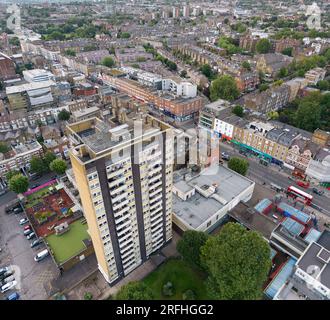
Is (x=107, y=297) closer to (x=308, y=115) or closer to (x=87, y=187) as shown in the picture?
(x=87, y=187)

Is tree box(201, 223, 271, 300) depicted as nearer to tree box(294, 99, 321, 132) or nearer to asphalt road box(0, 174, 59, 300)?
asphalt road box(0, 174, 59, 300)

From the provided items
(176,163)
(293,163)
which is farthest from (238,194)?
(293,163)

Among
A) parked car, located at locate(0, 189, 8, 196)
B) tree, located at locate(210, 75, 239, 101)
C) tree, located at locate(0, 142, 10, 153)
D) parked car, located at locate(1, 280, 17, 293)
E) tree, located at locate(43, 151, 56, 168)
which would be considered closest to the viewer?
parked car, located at locate(1, 280, 17, 293)

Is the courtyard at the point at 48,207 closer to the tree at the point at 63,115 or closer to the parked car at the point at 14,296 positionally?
the parked car at the point at 14,296

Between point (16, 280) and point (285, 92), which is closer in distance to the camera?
point (16, 280)

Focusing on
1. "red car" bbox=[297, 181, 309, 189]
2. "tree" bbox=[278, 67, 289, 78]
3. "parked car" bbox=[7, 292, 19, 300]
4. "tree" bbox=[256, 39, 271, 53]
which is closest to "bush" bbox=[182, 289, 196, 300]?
"parked car" bbox=[7, 292, 19, 300]

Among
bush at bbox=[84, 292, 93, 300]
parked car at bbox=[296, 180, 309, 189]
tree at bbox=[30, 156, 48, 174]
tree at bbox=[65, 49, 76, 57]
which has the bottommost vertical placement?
bush at bbox=[84, 292, 93, 300]

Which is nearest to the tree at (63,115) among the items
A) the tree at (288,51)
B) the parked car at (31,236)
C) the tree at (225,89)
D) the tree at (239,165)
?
the parked car at (31,236)
